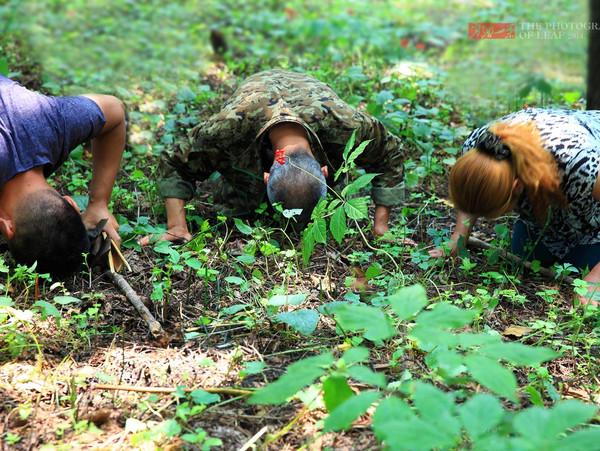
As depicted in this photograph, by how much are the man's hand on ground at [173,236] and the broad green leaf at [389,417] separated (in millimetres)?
2032

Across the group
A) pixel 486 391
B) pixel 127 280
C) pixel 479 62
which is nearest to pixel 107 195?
pixel 127 280

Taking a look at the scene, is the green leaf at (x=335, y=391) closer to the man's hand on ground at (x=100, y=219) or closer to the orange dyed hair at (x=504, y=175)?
the orange dyed hair at (x=504, y=175)

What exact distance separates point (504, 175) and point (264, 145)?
1.26 m

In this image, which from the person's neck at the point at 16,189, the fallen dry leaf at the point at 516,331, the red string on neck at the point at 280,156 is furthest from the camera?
the red string on neck at the point at 280,156

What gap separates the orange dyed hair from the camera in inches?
115

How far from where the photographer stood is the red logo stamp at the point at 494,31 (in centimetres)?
800

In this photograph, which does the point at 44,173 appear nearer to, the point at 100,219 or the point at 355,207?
the point at 100,219

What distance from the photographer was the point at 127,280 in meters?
3.12

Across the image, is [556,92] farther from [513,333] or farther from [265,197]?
[513,333]

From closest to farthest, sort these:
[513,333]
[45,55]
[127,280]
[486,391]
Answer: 1. [486,391]
2. [513,333]
3. [127,280]
4. [45,55]

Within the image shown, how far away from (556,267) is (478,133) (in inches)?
29.2

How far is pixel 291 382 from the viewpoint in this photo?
1688 millimetres

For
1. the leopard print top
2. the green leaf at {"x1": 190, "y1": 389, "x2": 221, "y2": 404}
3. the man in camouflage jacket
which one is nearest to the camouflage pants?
the man in camouflage jacket

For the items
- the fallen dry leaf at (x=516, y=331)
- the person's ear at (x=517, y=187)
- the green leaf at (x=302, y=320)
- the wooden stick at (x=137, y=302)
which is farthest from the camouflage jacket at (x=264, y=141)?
the green leaf at (x=302, y=320)
